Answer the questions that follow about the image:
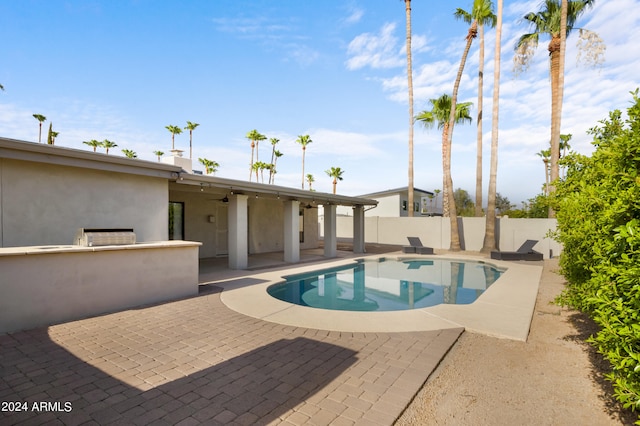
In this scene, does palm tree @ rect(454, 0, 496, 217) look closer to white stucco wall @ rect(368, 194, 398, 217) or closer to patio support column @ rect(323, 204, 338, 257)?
patio support column @ rect(323, 204, 338, 257)

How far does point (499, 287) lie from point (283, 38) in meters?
14.5

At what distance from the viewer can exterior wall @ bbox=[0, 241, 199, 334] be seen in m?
4.90

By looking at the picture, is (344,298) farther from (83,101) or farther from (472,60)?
(472,60)

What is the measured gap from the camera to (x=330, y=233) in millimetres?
15703

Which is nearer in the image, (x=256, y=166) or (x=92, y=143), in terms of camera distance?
(x=92, y=143)

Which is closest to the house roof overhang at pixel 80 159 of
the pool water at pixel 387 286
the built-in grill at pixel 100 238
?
the built-in grill at pixel 100 238

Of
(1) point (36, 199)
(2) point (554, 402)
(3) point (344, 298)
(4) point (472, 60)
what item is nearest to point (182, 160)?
(1) point (36, 199)

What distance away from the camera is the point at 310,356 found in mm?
4008

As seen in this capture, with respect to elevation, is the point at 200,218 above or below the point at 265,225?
above

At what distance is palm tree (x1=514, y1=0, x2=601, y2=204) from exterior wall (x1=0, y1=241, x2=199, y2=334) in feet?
57.1

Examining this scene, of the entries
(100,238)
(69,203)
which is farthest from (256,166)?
(100,238)

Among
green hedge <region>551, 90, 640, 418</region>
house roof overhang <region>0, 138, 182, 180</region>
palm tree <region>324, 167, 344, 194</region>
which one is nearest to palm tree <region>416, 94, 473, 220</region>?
green hedge <region>551, 90, 640, 418</region>

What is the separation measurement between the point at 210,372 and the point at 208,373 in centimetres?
3

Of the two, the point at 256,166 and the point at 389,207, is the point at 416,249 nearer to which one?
the point at 389,207
